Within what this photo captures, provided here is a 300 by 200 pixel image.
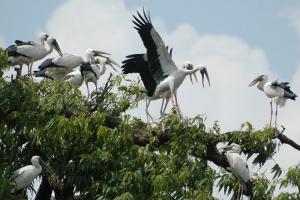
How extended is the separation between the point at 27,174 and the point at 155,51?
2.93 meters

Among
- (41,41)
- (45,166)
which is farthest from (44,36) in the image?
(45,166)

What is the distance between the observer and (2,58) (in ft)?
39.8

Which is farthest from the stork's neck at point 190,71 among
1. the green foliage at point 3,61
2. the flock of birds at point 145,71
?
the green foliage at point 3,61

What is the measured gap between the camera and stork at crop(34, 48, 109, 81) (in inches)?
648

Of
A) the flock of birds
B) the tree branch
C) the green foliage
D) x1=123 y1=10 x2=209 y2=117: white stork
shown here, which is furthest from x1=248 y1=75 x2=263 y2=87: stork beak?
the green foliage

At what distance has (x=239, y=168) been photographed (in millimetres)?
12391

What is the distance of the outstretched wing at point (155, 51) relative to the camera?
43.0 ft

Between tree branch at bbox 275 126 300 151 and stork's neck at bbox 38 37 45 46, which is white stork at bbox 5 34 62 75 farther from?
tree branch at bbox 275 126 300 151

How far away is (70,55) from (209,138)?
516 centimetres

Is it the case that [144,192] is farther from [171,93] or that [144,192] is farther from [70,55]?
[70,55]

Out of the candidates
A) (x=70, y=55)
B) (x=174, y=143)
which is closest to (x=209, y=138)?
(x=174, y=143)

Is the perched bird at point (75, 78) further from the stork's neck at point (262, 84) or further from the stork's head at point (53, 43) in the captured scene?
the stork's neck at point (262, 84)

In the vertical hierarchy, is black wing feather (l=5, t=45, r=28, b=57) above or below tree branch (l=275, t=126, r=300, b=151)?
above

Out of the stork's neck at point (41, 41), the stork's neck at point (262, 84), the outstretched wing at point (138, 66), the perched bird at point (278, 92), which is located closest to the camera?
the outstretched wing at point (138, 66)
